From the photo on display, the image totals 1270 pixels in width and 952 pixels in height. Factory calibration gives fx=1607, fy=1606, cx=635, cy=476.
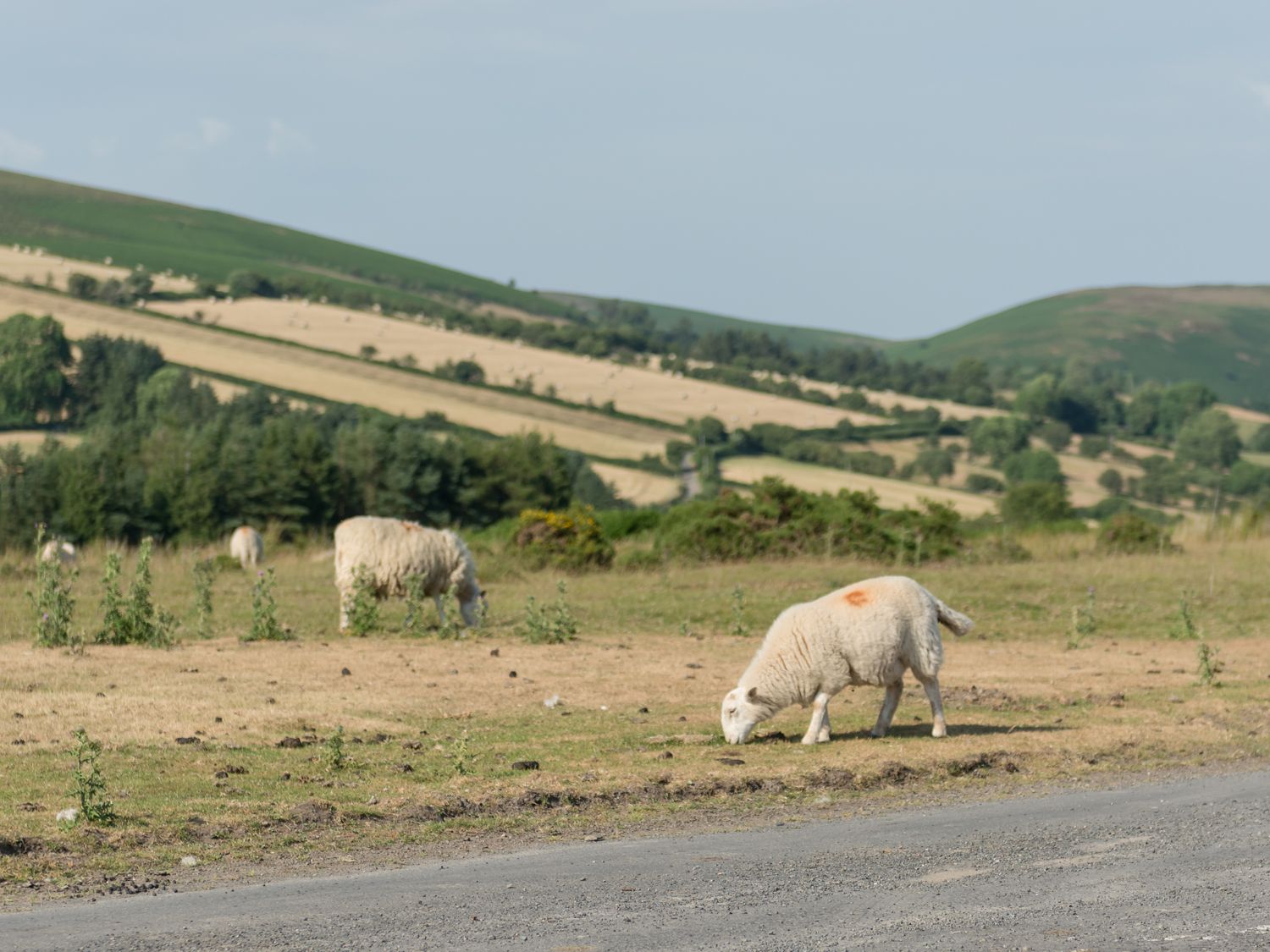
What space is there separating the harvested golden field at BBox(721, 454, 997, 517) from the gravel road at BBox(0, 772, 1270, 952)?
205ft

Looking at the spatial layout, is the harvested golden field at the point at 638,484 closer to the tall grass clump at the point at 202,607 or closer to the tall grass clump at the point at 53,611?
the tall grass clump at the point at 202,607

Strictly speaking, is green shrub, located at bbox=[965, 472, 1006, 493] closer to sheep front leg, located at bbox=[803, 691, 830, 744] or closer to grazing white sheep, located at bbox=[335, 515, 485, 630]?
grazing white sheep, located at bbox=[335, 515, 485, 630]

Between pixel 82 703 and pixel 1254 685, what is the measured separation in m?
14.0

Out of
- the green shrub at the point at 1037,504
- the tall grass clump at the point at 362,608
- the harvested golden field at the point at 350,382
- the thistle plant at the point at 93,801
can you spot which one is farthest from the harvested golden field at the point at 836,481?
the thistle plant at the point at 93,801

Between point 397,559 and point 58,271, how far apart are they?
106261 millimetres

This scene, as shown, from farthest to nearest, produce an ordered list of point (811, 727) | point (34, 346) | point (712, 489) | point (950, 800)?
point (34, 346), point (712, 489), point (811, 727), point (950, 800)

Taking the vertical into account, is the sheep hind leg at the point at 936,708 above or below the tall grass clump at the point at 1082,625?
above

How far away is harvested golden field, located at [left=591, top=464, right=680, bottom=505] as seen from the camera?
73625 mm

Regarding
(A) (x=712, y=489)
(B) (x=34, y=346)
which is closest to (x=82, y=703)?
(A) (x=712, y=489)

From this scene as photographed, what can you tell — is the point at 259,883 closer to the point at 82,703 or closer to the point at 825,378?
the point at 82,703

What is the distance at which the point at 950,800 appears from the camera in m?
13.2

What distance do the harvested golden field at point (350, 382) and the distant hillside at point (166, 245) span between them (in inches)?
1665

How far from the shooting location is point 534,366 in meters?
107

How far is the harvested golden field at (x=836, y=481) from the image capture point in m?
77.3
